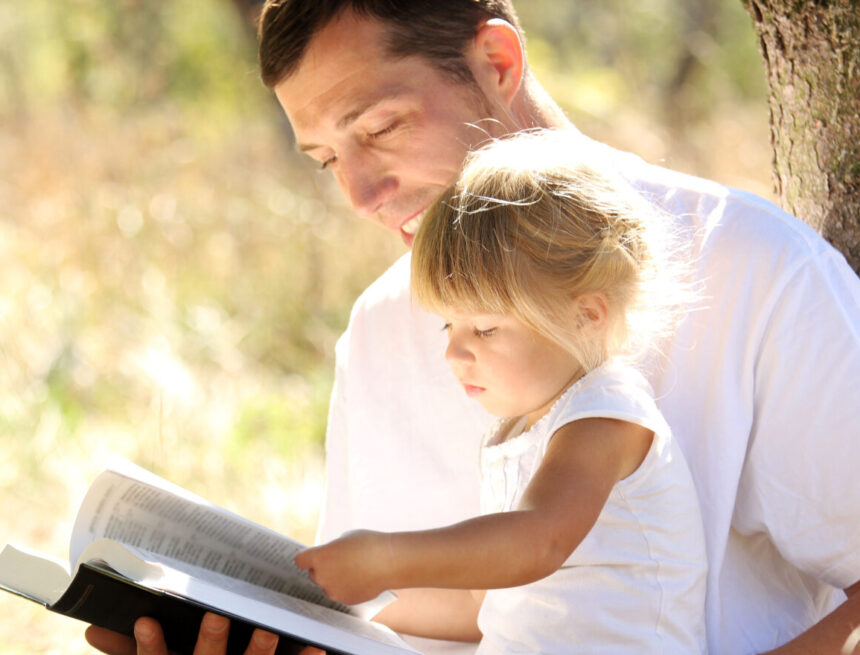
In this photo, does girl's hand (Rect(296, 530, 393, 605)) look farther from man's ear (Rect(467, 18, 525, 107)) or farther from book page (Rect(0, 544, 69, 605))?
man's ear (Rect(467, 18, 525, 107))

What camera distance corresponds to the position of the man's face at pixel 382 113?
7.71 ft

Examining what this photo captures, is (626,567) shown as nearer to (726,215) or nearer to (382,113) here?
(726,215)

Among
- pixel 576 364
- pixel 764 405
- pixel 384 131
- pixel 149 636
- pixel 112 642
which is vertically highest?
pixel 384 131

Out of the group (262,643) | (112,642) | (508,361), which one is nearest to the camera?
(262,643)

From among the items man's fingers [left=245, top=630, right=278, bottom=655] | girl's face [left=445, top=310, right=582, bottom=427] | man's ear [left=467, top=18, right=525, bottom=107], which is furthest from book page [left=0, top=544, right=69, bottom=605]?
man's ear [left=467, top=18, right=525, bottom=107]

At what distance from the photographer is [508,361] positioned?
69.3 inches

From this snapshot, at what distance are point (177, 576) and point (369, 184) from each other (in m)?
1.09

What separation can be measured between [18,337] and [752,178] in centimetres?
393

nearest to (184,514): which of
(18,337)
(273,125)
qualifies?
(18,337)

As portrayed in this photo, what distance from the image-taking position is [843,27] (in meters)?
2.13

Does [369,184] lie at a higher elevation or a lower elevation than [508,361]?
higher

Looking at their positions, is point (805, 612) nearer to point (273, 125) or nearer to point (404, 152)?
point (404, 152)

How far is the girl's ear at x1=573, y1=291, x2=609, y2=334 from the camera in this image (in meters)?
1.74

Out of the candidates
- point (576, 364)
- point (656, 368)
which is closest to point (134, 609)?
point (576, 364)
